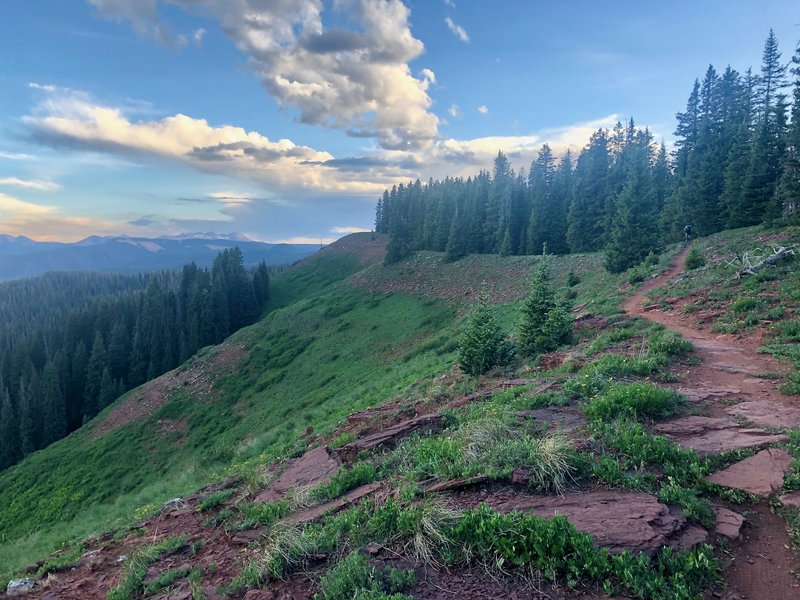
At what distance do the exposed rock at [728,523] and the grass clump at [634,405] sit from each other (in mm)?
2428

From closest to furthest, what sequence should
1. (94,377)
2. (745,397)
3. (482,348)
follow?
(745,397) < (482,348) < (94,377)

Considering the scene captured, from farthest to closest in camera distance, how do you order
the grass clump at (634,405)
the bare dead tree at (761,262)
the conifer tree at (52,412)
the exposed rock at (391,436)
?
the conifer tree at (52,412) < the bare dead tree at (761,262) < the exposed rock at (391,436) < the grass clump at (634,405)

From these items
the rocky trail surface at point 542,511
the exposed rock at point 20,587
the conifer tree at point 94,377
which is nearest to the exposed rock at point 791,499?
the rocky trail surface at point 542,511

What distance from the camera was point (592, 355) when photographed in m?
12.7

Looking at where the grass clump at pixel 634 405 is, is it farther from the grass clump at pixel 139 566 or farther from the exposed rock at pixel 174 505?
the exposed rock at pixel 174 505

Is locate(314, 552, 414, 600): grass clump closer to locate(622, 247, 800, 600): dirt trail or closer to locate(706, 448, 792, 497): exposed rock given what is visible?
locate(622, 247, 800, 600): dirt trail

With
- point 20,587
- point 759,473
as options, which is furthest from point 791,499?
point 20,587

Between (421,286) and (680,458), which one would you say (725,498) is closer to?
(680,458)

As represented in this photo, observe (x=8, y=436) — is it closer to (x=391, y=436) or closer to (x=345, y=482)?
(x=391, y=436)

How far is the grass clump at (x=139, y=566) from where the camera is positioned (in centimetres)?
640

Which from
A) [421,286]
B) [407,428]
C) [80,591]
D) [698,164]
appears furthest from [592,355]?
[698,164]

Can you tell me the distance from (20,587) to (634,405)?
11.9 metres

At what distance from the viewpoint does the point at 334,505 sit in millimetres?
6934

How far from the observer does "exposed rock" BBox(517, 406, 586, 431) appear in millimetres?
7789
